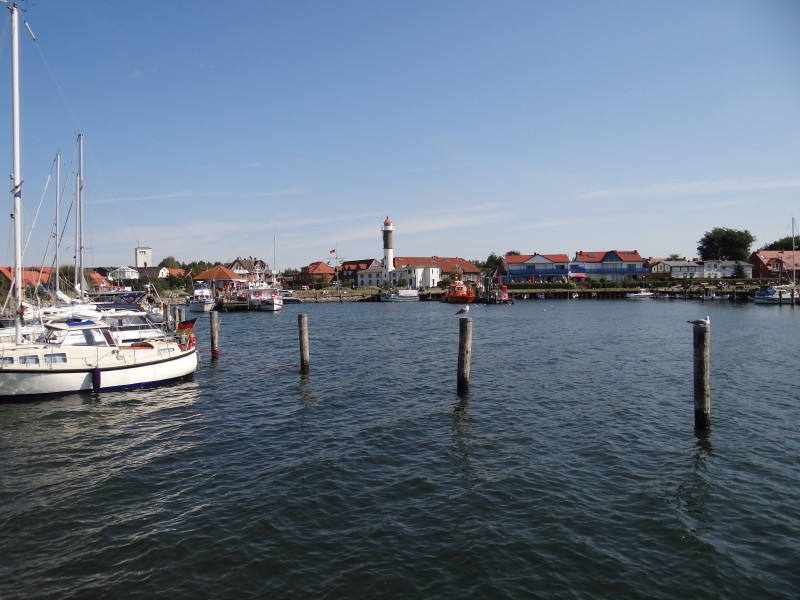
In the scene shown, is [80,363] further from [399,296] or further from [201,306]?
[399,296]

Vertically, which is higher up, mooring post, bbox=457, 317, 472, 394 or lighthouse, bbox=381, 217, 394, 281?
lighthouse, bbox=381, 217, 394, 281

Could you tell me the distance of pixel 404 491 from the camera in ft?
44.5

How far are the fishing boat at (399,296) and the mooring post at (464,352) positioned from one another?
9658 cm

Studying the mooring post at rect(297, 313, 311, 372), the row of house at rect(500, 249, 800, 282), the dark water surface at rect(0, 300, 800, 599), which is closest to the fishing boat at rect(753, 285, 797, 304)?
the row of house at rect(500, 249, 800, 282)

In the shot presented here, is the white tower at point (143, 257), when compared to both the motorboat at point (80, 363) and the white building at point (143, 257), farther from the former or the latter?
the motorboat at point (80, 363)

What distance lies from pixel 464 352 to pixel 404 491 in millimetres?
10216

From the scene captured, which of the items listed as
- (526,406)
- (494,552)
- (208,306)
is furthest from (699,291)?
(494,552)

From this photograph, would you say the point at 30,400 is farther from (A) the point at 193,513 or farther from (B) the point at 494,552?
(B) the point at 494,552

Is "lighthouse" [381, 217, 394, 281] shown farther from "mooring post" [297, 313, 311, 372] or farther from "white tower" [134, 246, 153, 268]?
"mooring post" [297, 313, 311, 372]

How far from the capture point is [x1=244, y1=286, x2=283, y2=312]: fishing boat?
293 feet

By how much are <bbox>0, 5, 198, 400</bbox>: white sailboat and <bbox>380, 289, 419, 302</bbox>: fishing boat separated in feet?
312

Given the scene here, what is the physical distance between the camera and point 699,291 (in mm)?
122500

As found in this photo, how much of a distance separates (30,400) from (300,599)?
1888cm

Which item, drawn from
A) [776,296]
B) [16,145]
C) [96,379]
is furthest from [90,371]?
[776,296]
